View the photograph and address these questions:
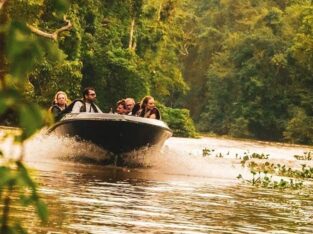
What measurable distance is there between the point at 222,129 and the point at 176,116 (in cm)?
2872

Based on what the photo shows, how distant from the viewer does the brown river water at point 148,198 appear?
8.05 meters

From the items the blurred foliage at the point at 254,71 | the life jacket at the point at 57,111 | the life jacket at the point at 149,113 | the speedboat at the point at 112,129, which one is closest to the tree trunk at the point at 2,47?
the speedboat at the point at 112,129

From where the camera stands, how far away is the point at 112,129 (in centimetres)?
1753

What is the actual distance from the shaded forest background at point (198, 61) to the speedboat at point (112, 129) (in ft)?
28.0

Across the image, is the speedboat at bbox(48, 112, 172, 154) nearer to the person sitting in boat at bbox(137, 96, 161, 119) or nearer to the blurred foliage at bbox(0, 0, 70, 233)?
the person sitting in boat at bbox(137, 96, 161, 119)

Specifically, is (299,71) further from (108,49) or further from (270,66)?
(108,49)

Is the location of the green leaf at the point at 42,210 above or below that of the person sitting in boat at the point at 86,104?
below

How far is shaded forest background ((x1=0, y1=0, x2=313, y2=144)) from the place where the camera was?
4625 centimetres

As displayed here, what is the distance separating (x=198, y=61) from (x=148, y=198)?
88.1 metres

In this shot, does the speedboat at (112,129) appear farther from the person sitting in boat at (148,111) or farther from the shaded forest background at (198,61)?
the shaded forest background at (198,61)

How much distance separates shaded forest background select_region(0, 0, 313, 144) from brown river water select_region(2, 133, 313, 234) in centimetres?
862

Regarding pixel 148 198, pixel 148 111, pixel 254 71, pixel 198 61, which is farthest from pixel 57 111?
pixel 198 61

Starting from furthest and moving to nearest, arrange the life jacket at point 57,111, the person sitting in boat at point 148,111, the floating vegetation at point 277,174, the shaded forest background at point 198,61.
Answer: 1. the shaded forest background at point 198,61
2. the life jacket at point 57,111
3. the person sitting in boat at point 148,111
4. the floating vegetation at point 277,174

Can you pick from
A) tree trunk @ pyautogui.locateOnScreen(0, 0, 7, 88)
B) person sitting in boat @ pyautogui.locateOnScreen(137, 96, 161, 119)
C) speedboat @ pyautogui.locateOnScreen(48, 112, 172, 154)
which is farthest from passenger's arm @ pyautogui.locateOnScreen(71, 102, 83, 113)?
tree trunk @ pyautogui.locateOnScreen(0, 0, 7, 88)
